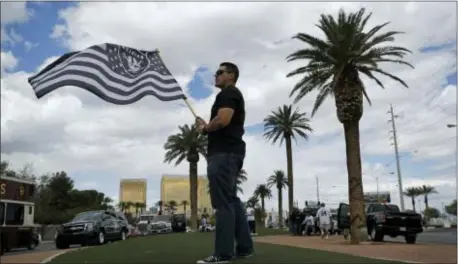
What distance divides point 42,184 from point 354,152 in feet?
226

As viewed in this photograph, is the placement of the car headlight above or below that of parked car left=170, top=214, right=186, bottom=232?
below

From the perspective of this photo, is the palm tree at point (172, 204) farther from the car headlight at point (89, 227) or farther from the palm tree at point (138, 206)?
the car headlight at point (89, 227)

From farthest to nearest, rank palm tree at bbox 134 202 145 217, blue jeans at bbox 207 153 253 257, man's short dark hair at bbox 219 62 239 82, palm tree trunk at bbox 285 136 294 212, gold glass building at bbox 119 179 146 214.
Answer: gold glass building at bbox 119 179 146 214
palm tree at bbox 134 202 145 217
palm tree trunk at bbox 285 136 294 212
man's short dark hair at bbox 219 62 239 82
blue jeans at bbox 207 153 253 257

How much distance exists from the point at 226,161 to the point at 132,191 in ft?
446

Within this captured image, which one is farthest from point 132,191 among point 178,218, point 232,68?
point 232,68

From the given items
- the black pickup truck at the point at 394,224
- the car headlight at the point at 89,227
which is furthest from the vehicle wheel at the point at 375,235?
the car headlight at the point at 89,227

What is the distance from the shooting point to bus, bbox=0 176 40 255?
60.2 feet

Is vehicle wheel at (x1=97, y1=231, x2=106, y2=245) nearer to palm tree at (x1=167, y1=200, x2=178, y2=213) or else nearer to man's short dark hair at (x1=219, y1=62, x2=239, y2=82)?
man's short dark hair at (x1=219, y1=62, x2=239, y2=82)

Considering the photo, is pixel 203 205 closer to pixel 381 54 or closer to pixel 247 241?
pixel 381 54

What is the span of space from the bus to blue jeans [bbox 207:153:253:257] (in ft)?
44.3

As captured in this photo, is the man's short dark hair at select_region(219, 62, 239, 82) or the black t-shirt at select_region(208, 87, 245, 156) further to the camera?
the man's short dark hair at select_region(219, 62, 239, 82)

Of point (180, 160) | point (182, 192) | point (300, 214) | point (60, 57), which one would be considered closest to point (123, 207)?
point (182, 192)

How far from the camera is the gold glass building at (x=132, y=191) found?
138000 millimetres

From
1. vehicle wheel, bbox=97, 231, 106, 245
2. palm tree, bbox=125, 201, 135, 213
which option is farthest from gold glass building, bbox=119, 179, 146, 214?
vehicle wheel, bbox=97, 231, 106, 245
